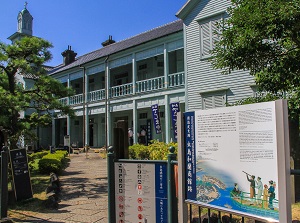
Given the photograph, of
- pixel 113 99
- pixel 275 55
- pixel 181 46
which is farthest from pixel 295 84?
pixel 113 99

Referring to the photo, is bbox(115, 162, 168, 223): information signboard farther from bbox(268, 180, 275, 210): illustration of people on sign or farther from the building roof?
the building roof

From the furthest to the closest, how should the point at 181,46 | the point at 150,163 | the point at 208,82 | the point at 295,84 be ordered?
Answer: the point at 181,46
the point at 208,82
the point at 295,84
the point at 150,163

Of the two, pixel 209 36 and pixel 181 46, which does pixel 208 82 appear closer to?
pixel 209 36

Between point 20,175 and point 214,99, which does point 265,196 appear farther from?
point 214,99

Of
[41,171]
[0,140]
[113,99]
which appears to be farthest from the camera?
[113,99]

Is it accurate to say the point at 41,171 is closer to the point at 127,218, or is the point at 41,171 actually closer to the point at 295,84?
the point at 127,218

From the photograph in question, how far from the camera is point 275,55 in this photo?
607cm

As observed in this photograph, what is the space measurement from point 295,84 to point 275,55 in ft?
2.25

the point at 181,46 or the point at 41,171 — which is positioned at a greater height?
the point at 181,46

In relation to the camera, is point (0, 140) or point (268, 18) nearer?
point (268, 18)

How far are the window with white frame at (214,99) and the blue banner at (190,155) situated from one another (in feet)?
34.5

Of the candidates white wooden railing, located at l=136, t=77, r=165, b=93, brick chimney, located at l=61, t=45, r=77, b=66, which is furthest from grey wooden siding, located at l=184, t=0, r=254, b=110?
brick chimney, located at l=61, t=45, r=77, b=66

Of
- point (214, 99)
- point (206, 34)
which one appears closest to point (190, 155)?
point (214, 99)

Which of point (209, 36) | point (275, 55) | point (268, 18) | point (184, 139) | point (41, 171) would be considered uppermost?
point (209, 36)
